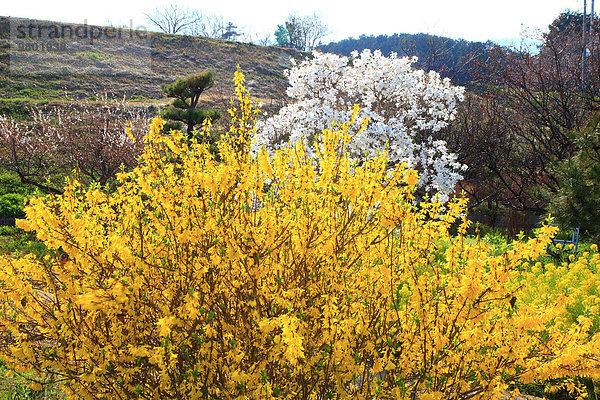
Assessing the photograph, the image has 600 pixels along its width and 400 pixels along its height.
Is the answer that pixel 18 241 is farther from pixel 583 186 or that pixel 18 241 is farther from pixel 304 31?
pixel 304 31

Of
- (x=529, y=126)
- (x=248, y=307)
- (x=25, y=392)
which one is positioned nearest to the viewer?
(x=248, y=307)

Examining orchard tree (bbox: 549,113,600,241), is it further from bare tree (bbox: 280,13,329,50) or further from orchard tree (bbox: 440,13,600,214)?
bare tree (bbox: 280,13,329,50)

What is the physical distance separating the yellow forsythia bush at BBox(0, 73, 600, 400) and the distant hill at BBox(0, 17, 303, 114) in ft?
79.8

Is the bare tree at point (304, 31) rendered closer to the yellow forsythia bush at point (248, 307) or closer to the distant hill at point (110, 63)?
the distant hill at point (110, 63)


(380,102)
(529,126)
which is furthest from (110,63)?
(529,126)

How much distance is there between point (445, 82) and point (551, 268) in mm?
5514

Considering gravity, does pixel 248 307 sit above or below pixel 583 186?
below

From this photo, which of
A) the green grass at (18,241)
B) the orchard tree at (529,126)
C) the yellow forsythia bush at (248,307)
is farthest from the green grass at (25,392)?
the orchard tree at (529,126)

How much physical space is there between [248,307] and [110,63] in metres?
37.7

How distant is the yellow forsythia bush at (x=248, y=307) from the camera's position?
2.26 metres

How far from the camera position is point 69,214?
243cm

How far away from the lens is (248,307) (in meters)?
2.43

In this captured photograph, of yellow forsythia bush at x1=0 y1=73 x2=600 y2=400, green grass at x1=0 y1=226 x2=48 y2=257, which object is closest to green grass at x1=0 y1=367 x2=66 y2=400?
yellow forsythia bush at x1=0 y1=73 x2=600 y2=400

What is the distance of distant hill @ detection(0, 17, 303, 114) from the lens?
95.0 feet
